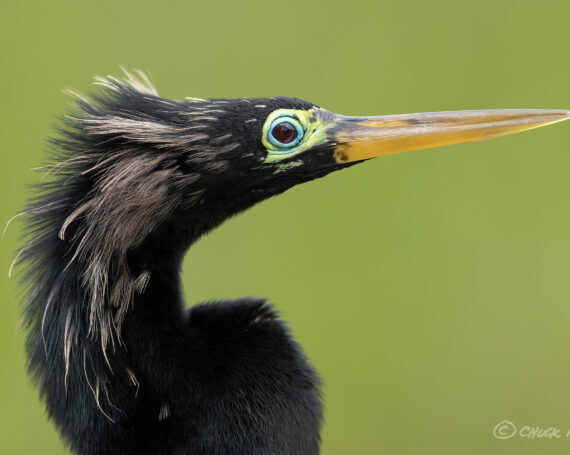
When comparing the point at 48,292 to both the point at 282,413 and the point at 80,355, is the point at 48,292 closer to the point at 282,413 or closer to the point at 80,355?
the point at 80,355

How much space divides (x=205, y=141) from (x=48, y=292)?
1.52 ft

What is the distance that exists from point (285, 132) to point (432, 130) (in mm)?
328

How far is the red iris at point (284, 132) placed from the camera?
1734 millimetres

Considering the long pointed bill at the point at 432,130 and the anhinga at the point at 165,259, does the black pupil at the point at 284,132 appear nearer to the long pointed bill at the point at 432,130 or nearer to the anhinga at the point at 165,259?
the anhinga at the point at 165,259

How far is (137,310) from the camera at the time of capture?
5.70 feet

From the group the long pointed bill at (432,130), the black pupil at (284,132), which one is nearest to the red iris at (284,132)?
the black pupil at (284,132)

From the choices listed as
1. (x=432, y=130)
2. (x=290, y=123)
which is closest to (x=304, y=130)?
(x=290, y=123)

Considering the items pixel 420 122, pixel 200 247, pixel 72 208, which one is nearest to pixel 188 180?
pixel 72 208

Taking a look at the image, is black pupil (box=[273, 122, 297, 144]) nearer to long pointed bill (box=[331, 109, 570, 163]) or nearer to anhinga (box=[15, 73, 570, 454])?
anhinga (box=[15, 73, 570, 454])

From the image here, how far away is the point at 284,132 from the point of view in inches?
68.6

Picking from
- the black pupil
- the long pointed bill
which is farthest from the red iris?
the long pointed bill

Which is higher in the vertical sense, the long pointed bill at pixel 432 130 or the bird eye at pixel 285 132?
the bird eye at pixel 285 132

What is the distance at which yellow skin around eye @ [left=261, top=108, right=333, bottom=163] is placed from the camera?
1.73m

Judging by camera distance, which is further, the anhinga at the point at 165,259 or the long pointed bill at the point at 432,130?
the long pointed bill at the point at 432,130
